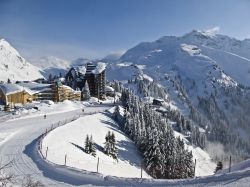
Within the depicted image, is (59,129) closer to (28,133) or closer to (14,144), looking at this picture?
(28,133)

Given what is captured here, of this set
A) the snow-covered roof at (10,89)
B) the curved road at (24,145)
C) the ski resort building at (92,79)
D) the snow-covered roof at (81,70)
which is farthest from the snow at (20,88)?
the snow-covered roof at (81,70)

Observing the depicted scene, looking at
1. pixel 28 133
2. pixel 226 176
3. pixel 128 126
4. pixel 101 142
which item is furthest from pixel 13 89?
pixel 226 176

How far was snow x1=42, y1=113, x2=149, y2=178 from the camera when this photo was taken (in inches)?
2063

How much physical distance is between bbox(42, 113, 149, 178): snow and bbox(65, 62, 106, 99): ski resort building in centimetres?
5627

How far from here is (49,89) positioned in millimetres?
141000

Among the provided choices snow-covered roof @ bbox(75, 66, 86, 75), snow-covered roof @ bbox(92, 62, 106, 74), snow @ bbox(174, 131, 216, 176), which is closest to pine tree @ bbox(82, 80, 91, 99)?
snow-covered roof @ bbox(92, 62, 106, 74)

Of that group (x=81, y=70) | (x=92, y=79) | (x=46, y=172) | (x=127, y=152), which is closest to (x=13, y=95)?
(x=92, y=79)

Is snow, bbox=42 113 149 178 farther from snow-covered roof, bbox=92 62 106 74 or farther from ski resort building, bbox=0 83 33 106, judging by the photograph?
snow-covered roof, bbox=92 62 106 74

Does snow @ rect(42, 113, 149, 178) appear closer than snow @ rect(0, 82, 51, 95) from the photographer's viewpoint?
Yes

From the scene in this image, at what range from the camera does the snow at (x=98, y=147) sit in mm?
52406

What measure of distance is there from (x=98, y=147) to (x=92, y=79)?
9434 centimetres

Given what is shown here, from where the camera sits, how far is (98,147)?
3110 inches

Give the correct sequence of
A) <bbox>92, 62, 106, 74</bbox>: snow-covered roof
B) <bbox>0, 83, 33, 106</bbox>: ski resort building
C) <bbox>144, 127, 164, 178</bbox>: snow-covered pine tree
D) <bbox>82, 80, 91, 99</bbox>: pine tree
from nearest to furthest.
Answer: <bbox>144, 127, 164, 178</bbox>: snow-covered pine tree
<bbox>0, 83, 33, 106</bbox>: ski resort building
<bbox>82, 80, 91, 99</bbox>: pine tree
<bbox>92, 62, 106, 74</bbox>: snow-covered roof

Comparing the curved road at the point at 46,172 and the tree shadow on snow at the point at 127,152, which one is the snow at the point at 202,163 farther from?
the curved road at the point at 46,172
